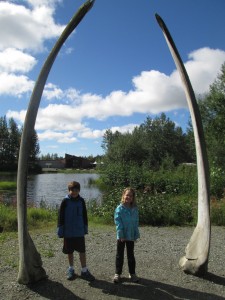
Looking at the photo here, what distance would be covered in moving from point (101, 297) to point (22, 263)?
1418mm

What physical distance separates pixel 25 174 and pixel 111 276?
2.24m

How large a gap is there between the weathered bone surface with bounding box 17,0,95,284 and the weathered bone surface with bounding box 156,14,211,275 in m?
1.83

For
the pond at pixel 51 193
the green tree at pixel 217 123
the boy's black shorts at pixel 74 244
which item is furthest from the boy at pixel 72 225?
the green tree at pixel 217 123

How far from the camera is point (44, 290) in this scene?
5.63m

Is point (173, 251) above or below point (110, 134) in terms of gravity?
below

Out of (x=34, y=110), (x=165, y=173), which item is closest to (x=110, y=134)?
(x=165, y=173)

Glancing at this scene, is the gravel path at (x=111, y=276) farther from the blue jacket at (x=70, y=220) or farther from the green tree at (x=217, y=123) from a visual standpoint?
the green tree at (x=217, y=123)

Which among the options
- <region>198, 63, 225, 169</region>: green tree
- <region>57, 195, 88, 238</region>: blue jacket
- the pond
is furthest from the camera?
<region>198, 63, 225, 169</region>: green tree

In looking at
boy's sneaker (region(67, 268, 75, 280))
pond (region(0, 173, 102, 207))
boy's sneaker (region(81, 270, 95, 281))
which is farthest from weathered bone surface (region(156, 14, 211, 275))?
pond (region(0, 173, 102, 207))

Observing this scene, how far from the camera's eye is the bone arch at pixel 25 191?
5930 mm

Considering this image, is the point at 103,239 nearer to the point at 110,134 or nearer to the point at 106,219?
the point at 106,219

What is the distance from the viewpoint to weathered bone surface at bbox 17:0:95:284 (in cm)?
589

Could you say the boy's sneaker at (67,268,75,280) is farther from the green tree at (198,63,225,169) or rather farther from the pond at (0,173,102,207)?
the green tree at (198,63,225,169)

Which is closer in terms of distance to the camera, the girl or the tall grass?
the girl
